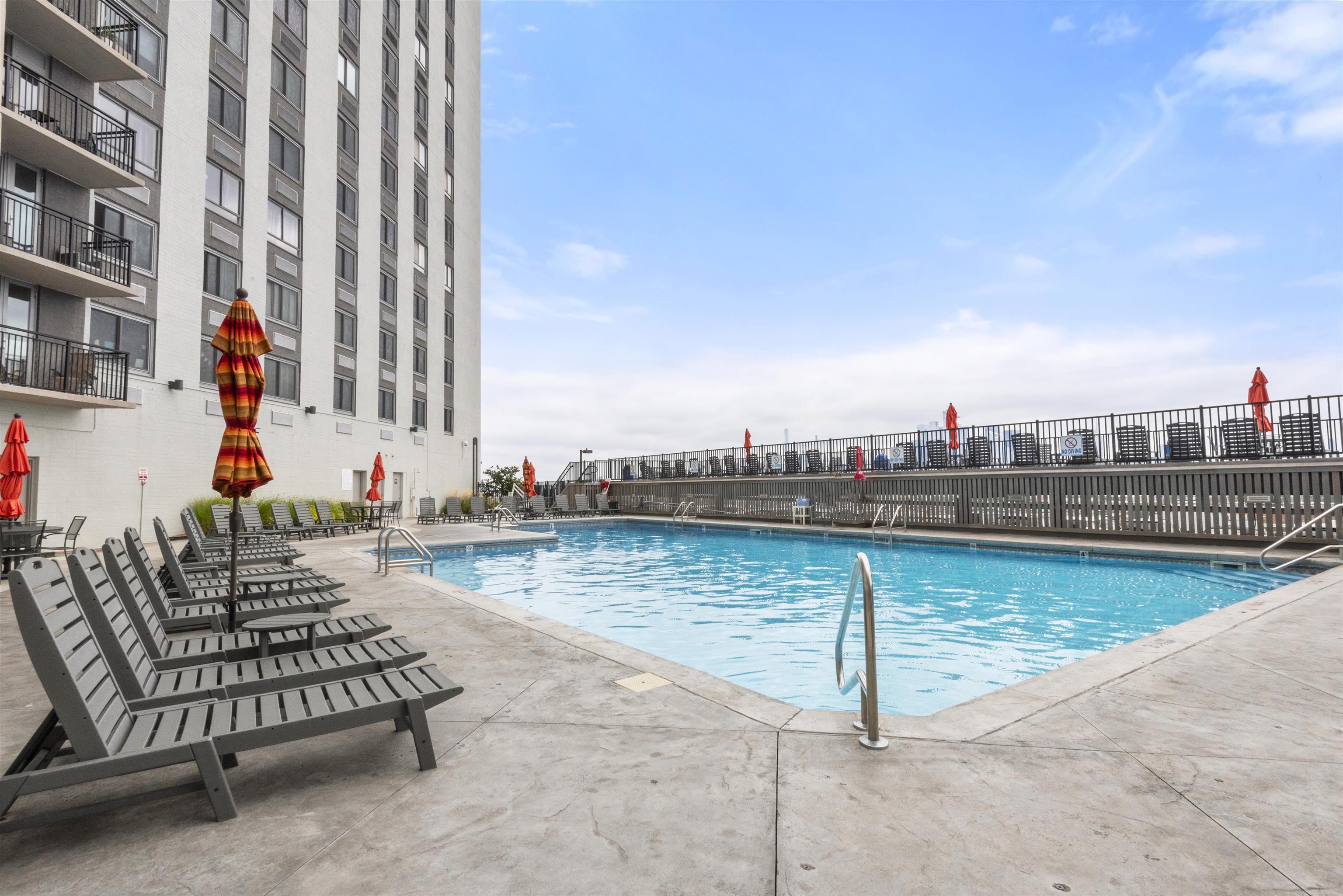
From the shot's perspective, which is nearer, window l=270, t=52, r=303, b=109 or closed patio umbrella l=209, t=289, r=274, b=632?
closed patio umbrella l=209, t=289, r=274, b=632

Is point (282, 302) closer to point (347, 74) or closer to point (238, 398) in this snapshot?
point (347, 74)

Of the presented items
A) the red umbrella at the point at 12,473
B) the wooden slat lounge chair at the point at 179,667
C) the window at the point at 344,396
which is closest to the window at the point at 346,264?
the window at the point at 344,396

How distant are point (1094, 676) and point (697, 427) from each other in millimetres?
38365

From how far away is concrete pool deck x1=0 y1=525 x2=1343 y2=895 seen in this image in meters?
2.03

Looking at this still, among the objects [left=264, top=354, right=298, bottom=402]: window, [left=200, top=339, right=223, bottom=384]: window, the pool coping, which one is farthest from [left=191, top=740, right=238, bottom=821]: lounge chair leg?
[left=264, top=354, right=298, bottom=402]: window

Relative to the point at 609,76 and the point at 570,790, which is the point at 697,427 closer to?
the point at 609,76

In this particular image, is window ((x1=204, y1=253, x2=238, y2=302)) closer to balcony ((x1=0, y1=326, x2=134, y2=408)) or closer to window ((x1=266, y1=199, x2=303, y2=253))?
window ((x1=266, y1=199, x2=303, y2=253))

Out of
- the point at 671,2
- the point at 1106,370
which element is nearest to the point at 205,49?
the point at 671,2

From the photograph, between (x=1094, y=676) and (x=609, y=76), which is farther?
(x=609, y=76)

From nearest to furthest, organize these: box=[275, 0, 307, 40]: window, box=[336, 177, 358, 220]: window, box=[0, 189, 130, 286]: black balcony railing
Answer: box=[0, 189, 130, 286]: black balcony railing, box=[275, 0, 307, 40]: window, box=[336, 177, 358, 220]: window

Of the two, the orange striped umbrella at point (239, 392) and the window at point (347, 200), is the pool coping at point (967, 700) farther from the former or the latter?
the window at point (347, 200)

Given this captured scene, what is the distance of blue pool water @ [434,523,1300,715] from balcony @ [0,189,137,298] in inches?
380

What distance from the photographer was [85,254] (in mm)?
14188

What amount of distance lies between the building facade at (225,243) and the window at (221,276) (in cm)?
10
